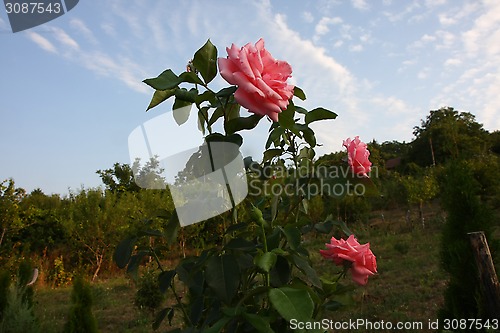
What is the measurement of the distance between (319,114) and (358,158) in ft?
0.50

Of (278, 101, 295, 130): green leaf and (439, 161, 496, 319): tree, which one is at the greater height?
(278, 101, 295, 130): green leaf

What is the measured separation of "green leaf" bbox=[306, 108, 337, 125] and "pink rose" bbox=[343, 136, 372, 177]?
10 cm

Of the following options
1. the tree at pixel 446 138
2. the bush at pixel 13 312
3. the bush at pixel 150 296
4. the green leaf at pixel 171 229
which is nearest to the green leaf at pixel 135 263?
the green leaf at pixel 171 229

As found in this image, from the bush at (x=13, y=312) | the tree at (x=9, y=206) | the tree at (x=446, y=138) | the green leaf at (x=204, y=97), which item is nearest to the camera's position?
the green leaf at (x=204, y=97)

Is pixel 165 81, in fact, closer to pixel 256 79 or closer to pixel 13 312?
pixel 256 79

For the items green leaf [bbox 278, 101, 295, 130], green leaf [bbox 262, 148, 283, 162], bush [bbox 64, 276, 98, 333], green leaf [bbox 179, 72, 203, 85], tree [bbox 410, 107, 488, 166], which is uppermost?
tree [bbox 410, 107, 488, 166]

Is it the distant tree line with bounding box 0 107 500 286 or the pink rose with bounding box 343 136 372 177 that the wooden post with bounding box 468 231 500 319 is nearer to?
the pink rose with bounding box 343 136 372 177

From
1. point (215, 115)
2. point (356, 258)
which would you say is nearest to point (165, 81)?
point (215, 115)

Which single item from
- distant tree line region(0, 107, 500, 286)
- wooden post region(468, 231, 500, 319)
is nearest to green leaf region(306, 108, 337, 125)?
wooden post region(468, 231, 500, 319)

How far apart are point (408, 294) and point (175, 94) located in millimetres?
5086

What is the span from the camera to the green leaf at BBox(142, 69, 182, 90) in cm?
78

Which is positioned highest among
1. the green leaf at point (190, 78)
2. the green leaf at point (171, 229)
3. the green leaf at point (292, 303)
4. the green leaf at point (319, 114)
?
the green leaf at point (190, 78)

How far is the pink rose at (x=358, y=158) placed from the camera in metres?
0.93

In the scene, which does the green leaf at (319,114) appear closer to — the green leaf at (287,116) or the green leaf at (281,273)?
the green leaf at (287,116)
